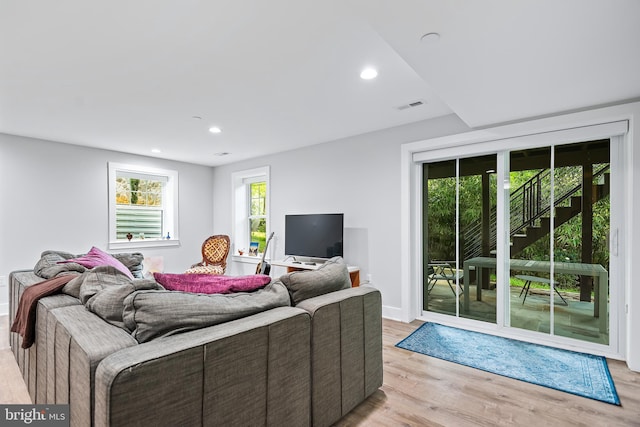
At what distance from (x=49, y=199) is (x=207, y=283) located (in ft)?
14.2

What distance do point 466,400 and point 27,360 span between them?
2985 mm

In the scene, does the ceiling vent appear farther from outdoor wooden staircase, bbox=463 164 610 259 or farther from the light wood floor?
the light wood floor

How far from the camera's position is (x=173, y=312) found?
1.34 metres

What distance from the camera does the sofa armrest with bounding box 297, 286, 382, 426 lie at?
1.75m

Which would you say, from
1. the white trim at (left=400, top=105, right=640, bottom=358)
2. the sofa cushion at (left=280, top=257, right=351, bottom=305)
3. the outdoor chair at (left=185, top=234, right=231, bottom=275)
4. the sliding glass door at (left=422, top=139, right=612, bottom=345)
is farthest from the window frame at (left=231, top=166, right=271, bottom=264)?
the sofa cushion at (left=280, top=257, right=351, bottom=305)

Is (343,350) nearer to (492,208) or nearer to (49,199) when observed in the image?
(492,208)

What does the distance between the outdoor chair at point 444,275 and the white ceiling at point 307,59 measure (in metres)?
1.65

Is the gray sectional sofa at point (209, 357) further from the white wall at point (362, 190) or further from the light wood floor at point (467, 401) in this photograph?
the white wall at point (362, 190)

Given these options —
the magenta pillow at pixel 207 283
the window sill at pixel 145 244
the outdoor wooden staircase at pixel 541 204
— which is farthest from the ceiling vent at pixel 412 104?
the window sill at pixel 145 244

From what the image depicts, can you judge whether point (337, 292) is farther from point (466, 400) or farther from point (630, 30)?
point (630, 30)

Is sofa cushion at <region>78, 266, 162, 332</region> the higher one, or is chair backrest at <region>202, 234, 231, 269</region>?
sofa cushion at <region>78, 266, 162, 332</region>

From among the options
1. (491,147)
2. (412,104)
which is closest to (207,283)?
(412,104)

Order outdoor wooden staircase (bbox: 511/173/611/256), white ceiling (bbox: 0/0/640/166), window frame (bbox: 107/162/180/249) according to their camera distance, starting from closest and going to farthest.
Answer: white ceiling (bbox: 0/0/640/166), outdoor wooden staircase (bbox: 511/173/611/256), window frame (bbox: 107/162/180/249)

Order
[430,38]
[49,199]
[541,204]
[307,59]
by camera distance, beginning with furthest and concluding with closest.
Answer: [49,199], [541,204], [307,59], [430,38]
